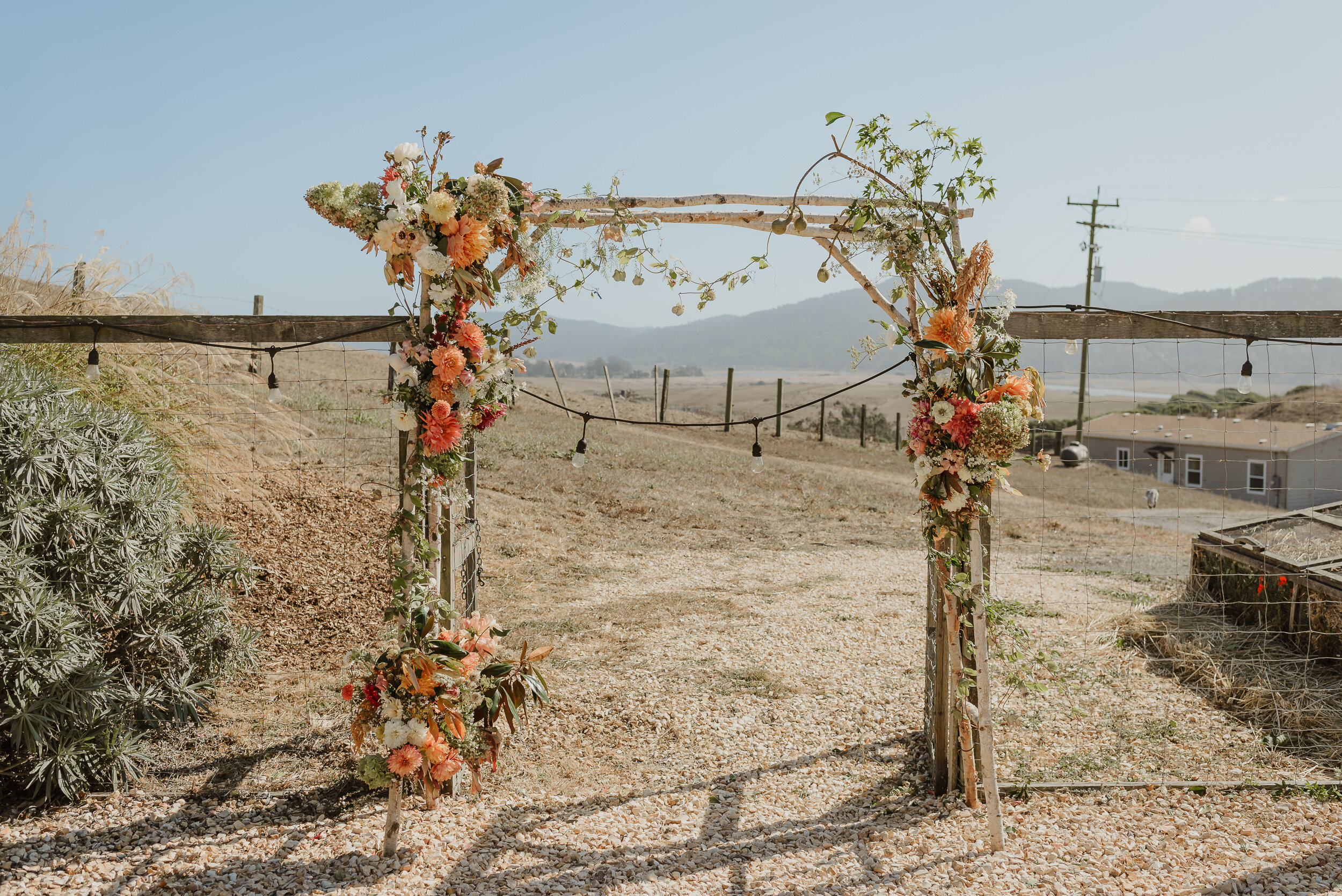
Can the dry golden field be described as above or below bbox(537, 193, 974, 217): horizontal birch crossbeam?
below

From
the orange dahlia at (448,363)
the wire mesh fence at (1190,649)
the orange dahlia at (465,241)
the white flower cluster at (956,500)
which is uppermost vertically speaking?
the orange dahlia at (465,241)

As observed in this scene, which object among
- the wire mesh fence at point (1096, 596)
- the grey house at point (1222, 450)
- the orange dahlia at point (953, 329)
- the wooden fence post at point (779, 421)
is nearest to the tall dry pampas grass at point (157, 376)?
the wire mesh fence at point (1096, 596)

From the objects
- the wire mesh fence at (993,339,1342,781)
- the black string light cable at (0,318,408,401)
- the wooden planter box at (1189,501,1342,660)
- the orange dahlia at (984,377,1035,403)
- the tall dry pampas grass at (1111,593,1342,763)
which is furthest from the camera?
the wooden planter box at (1189,501,1342,660)

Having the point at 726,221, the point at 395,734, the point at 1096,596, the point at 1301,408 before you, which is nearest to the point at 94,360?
the point at 395,734

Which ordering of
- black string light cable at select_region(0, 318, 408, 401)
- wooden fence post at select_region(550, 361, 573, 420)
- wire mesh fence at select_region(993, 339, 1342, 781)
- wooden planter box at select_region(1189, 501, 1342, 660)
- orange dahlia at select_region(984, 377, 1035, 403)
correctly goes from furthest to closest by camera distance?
wooden fence post at select_region(550, 361, 573, 420), wooden planter box at select_region(1189, 501, 1342, 660), wire mesh fence at select_region(993, 339, 1342, 781), black string light cable at select_region(0, 318, 408, 401), orange dahlia at select_region(984, 377, 1035, 403)

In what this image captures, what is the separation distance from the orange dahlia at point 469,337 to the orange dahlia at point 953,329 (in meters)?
1.71

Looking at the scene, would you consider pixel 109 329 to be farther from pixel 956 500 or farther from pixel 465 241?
pixel 956 500

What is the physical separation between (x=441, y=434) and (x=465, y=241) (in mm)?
716

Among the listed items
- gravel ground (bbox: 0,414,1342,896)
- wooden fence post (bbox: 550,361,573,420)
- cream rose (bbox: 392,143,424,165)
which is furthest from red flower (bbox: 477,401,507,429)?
wooden fence post (bbox: 550,361,573,420)

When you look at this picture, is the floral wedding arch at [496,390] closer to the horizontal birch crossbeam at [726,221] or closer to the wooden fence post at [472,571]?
the horizontal birch crossbeam at [726,221]

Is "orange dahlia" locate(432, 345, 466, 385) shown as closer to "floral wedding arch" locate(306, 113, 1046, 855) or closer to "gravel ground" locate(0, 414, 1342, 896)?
"floral wedding arch" locate(306, 113, 1046, 855)

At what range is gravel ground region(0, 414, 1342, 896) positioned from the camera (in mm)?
2875

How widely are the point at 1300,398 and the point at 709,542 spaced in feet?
122

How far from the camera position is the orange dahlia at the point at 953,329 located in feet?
9.68
